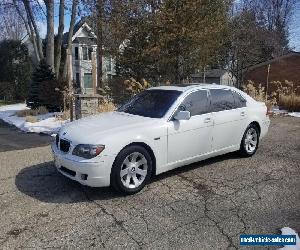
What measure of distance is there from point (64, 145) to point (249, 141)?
11.9ft

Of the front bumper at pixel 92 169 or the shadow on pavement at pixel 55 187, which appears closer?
the front bumper at pixel 92 169

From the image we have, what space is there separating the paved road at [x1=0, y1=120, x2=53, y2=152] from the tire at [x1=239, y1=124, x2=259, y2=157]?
15.1ft

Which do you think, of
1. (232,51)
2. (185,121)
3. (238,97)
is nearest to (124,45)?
(238,97)

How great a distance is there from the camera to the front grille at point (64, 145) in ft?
17.2

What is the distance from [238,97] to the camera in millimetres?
7039

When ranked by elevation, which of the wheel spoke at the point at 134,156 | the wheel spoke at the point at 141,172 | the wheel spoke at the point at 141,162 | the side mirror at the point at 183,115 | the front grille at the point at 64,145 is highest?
the side mirror at the point at 183,115

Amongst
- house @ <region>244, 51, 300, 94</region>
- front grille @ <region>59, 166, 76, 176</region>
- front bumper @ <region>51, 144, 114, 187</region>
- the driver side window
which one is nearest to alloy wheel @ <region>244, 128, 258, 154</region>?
the driver side window

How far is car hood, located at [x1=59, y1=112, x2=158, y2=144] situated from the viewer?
16.8 feet

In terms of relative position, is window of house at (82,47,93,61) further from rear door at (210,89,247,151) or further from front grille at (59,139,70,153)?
front grille at (59,139,70,153)

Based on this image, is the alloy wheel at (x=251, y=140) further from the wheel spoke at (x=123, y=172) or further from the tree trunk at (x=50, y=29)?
the tree trunk at (x=50, y=29)

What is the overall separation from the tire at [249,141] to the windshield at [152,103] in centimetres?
177

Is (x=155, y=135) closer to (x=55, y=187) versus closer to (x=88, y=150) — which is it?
(x=88, y=150)

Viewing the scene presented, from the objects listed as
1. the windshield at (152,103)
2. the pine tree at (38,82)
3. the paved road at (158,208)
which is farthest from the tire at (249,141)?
the pine tree at (38,82)

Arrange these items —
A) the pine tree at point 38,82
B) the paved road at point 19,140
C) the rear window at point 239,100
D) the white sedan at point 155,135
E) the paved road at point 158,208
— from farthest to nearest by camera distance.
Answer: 1. the pine tree at point 38,82
2. the paved road at point 19,140
3. the rear window at point 239,100
4. the white sedan at point 155,135
5. the paved road at point 158,208
